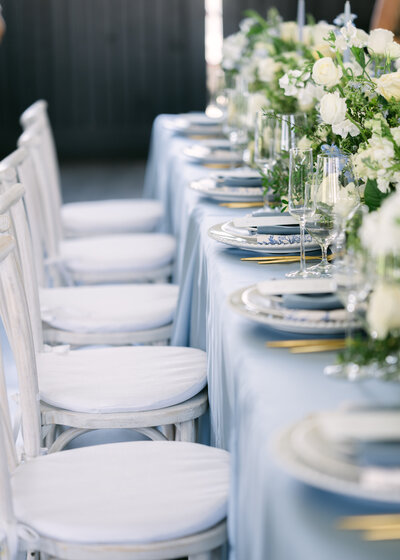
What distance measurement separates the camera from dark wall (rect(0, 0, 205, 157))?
10055 mm

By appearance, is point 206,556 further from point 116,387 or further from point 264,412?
point 116,387

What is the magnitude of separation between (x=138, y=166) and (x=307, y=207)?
8209 millimetres

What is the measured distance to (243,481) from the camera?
1.26m

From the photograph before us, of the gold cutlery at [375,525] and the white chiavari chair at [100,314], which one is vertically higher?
the gold cutlery at [375,525]

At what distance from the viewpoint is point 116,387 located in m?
2.01

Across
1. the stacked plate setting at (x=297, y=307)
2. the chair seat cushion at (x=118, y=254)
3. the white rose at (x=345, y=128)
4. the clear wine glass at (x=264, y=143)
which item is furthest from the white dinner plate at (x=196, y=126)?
the stacked plate setting at (x=297, y=307)

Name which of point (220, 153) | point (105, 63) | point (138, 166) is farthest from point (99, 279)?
point (105, 63)

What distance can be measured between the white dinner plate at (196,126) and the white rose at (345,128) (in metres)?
2.81

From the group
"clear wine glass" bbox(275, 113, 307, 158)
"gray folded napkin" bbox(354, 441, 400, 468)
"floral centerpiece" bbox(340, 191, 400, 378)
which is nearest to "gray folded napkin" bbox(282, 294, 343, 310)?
"floral centerpiece" bbox(340, 191, 400, 378)

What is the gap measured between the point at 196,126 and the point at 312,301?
11.6 ft

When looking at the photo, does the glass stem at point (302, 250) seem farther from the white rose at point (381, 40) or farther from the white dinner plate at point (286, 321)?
the white rose at point (381, 40)

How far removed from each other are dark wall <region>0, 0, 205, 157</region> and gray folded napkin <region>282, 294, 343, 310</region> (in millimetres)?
9180

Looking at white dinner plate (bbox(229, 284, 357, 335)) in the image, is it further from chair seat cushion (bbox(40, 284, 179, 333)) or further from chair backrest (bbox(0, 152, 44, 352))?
chair seat cushion (bbox(40, 284, 179, 333))

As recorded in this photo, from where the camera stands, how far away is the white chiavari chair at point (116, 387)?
193 cm
